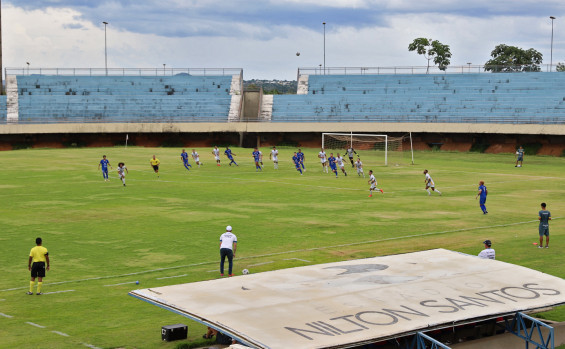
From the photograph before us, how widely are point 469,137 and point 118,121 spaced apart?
38198 millimetres

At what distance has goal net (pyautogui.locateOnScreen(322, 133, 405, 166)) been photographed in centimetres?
6556

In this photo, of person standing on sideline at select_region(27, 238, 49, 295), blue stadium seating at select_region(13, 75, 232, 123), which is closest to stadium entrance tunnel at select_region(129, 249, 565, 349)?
person standing on sideline at select_region(27, 238, 49, 295)

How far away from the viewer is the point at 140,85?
292 feet

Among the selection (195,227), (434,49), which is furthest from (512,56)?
(195,227)

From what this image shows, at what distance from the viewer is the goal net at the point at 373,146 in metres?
65.6

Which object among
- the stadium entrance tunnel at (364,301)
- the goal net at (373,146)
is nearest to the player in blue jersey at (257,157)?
the goal net at (373,146)

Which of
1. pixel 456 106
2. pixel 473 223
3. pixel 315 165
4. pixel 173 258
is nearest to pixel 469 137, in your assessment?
pixel 456 106

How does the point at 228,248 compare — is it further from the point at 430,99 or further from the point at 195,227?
the point at 430,99

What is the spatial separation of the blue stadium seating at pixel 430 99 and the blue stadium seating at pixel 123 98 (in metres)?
8.17

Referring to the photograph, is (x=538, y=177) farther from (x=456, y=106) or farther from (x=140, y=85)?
(x=140, y=85)

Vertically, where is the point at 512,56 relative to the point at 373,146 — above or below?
above

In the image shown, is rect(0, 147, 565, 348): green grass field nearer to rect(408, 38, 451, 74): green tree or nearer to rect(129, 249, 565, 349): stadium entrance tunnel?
rect(129, 249, 565, 349): stadium entrance tunnel

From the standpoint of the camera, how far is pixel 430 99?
80938 millimetres

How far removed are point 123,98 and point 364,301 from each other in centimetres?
7556
